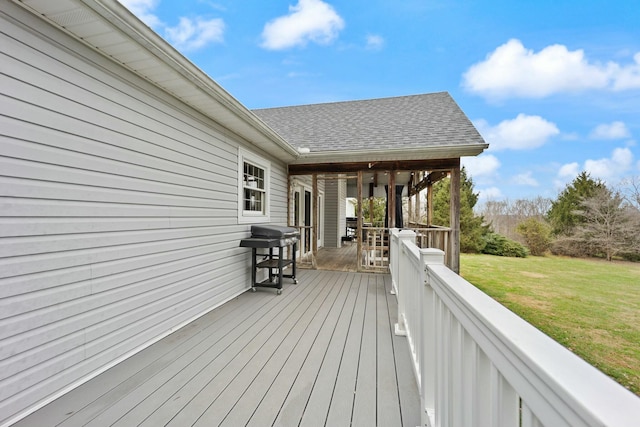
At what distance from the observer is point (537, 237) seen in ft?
43.1

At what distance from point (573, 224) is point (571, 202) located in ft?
3.62

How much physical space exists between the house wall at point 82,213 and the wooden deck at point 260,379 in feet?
1.00

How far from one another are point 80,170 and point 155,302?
1472mm

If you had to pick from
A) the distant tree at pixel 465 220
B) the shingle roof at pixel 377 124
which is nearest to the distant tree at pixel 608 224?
the distant tree at pixel 465 220

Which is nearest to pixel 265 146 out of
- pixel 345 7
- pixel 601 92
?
pixel 345 7

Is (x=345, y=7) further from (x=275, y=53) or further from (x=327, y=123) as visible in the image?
(x=275, y=53)

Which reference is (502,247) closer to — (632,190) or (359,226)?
(632,190)

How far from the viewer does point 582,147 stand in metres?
18.1

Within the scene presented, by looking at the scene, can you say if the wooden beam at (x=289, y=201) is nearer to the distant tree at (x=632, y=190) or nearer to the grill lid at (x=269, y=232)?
the grill lid at (x=269, y=232)

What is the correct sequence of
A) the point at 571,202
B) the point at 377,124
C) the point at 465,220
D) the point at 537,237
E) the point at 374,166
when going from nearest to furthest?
1. the point at 374,166
2. the point at 377,124
3. the point at 537,237
4. the point at 465,220
5. the point at 571,202

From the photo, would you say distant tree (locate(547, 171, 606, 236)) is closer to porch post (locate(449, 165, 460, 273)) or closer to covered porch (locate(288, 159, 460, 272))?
covered porch (locate(288, 159, 460, 272))

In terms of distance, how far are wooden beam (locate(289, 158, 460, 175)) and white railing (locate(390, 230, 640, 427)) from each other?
16.5ft

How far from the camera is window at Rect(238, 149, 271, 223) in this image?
471cm

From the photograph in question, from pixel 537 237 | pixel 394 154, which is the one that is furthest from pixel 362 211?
pixel 537 237
